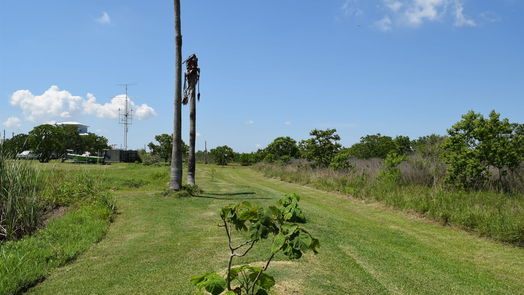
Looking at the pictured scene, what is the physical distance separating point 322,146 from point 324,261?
732 inches

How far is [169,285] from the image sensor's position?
4.26 metres

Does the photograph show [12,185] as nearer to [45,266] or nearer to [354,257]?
[45,266]

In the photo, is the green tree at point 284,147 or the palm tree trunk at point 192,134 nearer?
the palm tree trunk at point 192,134

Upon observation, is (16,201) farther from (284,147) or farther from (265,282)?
(284,147)

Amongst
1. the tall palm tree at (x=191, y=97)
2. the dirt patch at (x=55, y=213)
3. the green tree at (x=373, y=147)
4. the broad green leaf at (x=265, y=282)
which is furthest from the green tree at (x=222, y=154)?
the broad green leaf at (x=265, y=282)

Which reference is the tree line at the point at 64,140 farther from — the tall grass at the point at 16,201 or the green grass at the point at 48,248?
the green grass at the point at 48,248

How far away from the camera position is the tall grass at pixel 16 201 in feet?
22.5

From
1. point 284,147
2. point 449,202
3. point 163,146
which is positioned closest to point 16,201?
point 449,202

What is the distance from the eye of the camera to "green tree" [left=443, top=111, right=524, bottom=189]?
9.88 m

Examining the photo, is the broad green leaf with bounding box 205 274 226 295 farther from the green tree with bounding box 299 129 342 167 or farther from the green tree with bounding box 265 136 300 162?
the green tree with bounding box 265 136 300 162

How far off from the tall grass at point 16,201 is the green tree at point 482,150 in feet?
35.6

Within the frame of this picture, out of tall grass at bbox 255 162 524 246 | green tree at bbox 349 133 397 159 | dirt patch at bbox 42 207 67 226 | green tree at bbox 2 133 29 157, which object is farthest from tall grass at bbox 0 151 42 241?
green tree at bbox 349 133 397 159

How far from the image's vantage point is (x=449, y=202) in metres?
9.38

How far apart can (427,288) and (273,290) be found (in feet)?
6.79
